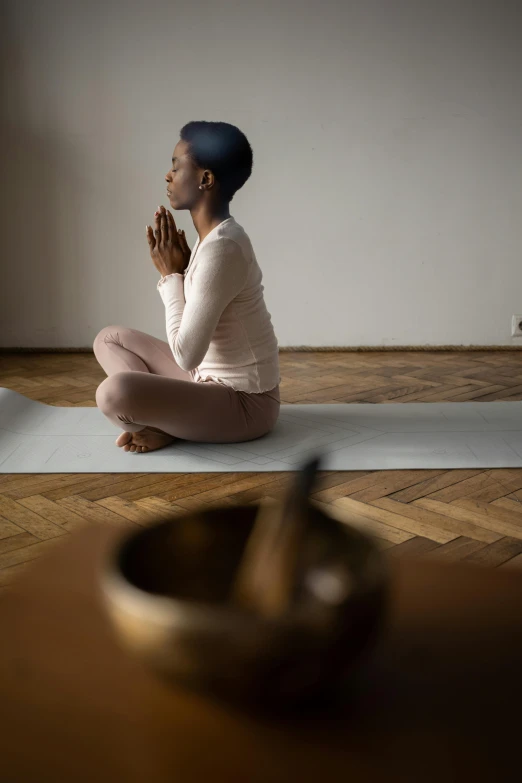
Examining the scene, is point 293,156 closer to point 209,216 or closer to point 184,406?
point 209,216

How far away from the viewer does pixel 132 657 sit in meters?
0.29

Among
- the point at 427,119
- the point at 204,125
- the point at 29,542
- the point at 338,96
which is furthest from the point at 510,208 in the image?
the point at 29,542

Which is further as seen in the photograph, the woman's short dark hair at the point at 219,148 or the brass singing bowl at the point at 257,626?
the woman's short dark hair at the point at 219,148

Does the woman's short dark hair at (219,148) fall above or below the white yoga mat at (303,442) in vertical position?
above

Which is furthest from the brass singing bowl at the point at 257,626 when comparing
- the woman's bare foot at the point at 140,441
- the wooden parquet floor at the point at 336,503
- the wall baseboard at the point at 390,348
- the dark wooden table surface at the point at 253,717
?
the wall baseboard at the point at 390,348

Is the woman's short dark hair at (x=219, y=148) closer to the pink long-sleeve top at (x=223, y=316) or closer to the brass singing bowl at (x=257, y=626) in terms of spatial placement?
the pink long-sleeve top at (x=223, y=316)

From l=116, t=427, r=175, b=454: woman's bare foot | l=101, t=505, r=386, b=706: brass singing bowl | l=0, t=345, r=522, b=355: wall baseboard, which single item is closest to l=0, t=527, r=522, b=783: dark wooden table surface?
l=101, t=505, r=386, b=706: brass singing bowl

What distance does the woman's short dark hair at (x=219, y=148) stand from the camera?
169cm

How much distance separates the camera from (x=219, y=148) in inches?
66.6

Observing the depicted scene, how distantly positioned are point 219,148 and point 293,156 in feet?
5.02

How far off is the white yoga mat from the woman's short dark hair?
58 centimetres

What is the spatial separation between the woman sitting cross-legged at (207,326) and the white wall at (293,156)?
4.77 feet

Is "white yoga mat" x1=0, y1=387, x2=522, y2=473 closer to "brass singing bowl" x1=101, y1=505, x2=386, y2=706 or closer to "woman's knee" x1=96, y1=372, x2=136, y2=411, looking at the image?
"woman's knee" x1=96, y1=372, x2=136, y2=411

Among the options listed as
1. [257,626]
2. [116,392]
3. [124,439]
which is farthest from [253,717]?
[124,439]
